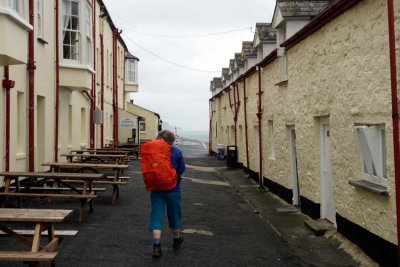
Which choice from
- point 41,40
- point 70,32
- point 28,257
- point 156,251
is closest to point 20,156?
point 41,40

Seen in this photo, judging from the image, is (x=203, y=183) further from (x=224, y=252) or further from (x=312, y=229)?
(x=224, y=252)

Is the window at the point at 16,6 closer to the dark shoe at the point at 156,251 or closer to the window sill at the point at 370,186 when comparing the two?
the dark shoe at the point at 156,251

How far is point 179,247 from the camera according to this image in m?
7.71

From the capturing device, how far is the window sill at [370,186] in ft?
22.2

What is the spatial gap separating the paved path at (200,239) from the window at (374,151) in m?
1.23

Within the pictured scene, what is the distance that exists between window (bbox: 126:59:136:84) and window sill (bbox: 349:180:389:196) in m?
32.5

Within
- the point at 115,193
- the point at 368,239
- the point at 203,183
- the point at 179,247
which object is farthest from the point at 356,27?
the point at 203,183

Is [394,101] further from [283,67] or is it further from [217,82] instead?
[217,82]

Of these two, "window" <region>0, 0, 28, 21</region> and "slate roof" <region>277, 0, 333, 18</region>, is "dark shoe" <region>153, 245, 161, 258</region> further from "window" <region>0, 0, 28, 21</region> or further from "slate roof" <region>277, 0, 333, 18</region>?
"slate roof" <region>277, 0, 333, 18</region>

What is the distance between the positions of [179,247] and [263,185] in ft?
30.3

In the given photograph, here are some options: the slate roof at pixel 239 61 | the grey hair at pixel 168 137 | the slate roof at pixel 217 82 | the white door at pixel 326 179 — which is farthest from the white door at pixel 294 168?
the slate roof at pixel 217 82

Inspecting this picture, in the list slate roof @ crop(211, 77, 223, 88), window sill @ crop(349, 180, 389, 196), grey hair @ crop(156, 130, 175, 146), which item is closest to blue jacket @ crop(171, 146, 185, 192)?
grey hair @ crop(156, 130, 175, 146)

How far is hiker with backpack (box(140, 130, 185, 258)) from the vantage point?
715 cm

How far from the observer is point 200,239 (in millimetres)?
8445
